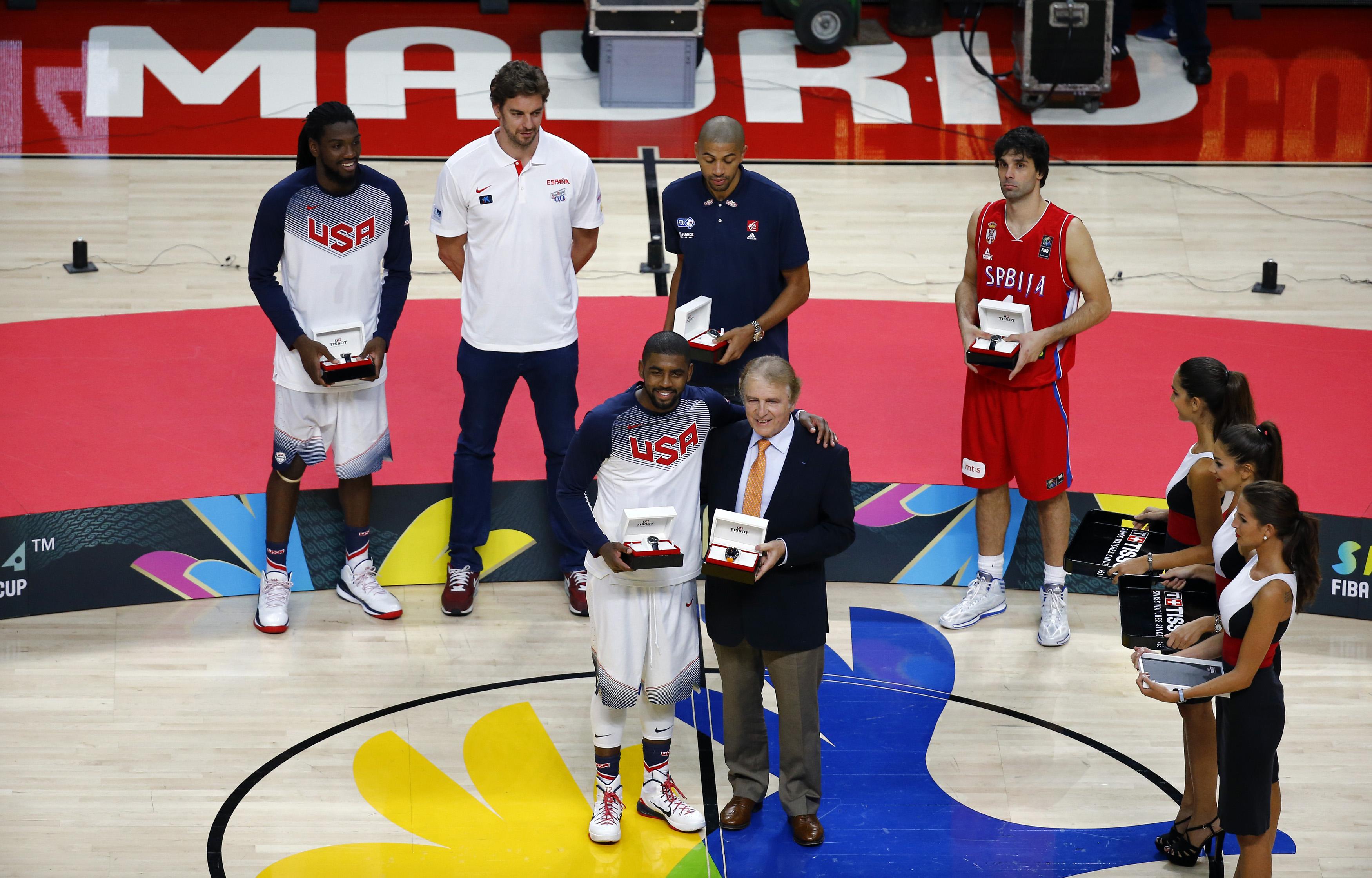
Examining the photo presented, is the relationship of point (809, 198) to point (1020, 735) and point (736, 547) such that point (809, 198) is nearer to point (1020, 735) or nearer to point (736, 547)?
point (1020, 735)

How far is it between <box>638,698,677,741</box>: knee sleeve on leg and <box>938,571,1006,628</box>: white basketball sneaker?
1.54 m

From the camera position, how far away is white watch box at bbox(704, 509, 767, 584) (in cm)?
392

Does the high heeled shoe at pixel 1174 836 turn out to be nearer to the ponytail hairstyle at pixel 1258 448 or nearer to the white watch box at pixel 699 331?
the ponytail hairstyle at pixel 1258 448

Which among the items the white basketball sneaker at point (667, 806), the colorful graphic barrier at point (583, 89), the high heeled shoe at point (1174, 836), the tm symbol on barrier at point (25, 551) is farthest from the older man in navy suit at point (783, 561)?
the colorful graphic barrier at point (583, 89)

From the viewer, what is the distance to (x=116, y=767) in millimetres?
4582

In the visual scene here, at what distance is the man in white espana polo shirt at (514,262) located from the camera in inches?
203

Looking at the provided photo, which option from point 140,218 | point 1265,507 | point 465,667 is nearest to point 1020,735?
point 1265,507

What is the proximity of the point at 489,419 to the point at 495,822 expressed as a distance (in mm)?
1541

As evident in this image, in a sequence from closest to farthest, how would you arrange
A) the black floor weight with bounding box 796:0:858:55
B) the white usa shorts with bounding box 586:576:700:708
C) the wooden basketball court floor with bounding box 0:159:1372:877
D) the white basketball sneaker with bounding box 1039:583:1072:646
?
the white usa shorts with bounding box 586:576:700:708 < the wooden basketball court floor with bounding box 0:159:1372:877 < the white basketball sneaker with bounding box 1039:583:1072:646 < the black floor weight with bounding box 796:0:858:55

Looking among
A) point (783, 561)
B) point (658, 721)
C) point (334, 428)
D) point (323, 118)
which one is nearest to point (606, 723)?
point (658, 721)

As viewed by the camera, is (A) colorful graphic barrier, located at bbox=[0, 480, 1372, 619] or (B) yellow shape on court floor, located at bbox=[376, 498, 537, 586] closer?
(A) colorful graphic barrier, located at bbox=[0, 480, 1372, 619]

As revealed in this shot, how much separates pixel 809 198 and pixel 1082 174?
168cm

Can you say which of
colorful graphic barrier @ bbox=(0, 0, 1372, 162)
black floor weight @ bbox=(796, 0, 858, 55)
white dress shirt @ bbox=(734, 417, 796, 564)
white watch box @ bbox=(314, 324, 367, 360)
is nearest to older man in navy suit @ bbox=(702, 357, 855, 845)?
white dress shirt @ bbox=(734, 417, 796, 564)

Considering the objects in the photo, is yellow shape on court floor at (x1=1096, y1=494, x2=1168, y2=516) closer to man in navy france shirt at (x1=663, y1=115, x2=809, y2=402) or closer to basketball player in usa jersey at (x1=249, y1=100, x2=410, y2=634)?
man in navy france shirt at (x1=663, y1=115, x2=809, y2=402)
